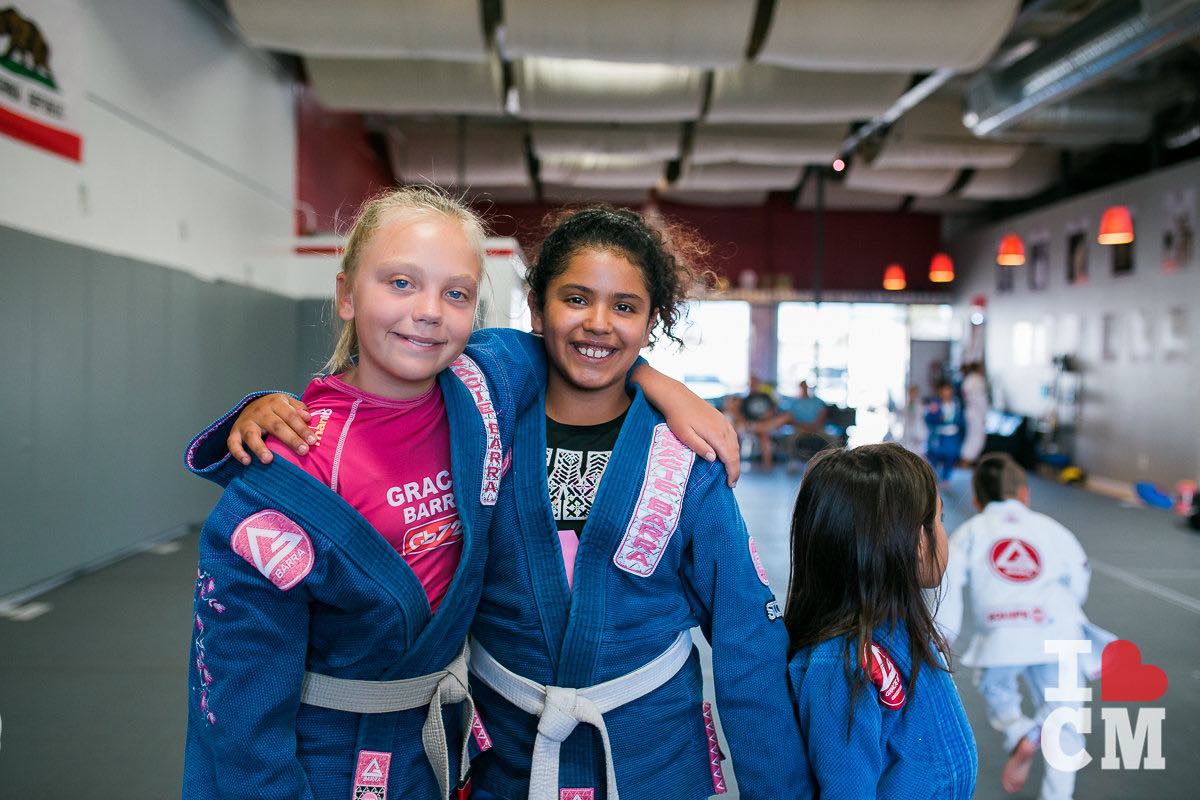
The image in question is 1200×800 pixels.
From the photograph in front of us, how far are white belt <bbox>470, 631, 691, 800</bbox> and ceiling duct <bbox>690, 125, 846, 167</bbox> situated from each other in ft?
29.7

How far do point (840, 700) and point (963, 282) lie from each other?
14143 millimetres

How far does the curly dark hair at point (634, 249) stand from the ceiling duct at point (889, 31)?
4.55 metres

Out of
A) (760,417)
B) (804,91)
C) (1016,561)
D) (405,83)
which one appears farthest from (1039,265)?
(1016,561)

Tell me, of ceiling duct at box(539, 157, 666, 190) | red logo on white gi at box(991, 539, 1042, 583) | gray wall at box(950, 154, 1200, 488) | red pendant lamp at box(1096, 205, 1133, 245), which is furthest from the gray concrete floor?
ceiling duct at box(539, 157, 666, 190)

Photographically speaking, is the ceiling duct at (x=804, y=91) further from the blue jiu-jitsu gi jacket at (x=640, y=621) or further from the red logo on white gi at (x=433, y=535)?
the red logo on white gi at (x=433, y=535)

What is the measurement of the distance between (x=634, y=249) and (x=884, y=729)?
87 cm

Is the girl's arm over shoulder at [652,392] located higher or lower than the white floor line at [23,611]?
higher

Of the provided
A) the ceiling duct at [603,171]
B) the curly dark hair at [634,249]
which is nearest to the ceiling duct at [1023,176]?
the ceiling duct at [603,171]

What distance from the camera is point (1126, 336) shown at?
969 centimetres

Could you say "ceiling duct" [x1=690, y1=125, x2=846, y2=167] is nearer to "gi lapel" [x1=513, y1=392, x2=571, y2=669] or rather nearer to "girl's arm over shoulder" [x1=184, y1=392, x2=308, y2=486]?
"gi lapel" [x1=513, y1=392, x2=571, y2=669]

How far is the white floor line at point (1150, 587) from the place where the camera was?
4598 mm

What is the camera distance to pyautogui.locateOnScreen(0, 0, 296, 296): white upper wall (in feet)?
15.6

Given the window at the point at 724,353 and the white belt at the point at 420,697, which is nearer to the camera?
the white belt at the point at 420,697

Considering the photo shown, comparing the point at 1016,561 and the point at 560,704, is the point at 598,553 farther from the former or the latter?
the point at 1016,561
